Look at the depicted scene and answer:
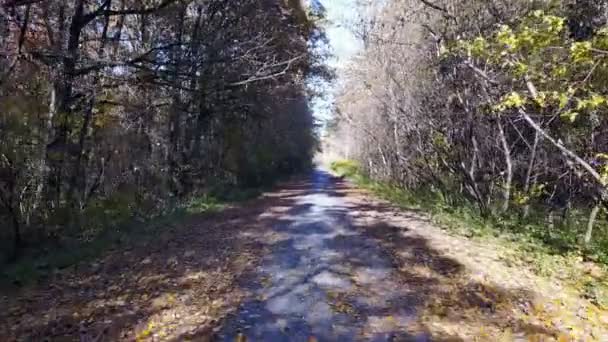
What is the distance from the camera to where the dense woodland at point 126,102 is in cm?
798

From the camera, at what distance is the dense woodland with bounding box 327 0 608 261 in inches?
237

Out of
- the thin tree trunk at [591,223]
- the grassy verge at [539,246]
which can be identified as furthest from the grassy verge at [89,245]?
the thin tree trunk at [591,223]

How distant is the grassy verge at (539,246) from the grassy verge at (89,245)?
22.2 feet

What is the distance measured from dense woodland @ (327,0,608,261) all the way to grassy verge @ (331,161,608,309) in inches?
3.8

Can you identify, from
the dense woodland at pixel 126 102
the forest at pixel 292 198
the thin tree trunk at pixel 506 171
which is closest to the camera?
the forest at pixel 292 198

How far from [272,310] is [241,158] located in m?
15.3

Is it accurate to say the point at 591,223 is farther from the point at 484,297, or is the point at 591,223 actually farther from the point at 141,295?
the point at 141,295

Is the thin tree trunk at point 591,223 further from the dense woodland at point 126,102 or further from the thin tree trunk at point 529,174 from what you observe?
the dense woodland at point 126,102

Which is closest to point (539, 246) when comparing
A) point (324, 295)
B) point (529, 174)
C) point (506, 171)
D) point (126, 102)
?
point (529, 174)

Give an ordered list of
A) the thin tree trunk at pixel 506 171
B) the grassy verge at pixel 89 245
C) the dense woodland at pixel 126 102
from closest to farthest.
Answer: the grassy verge at pixel 89 245 → the dense woodland at pixel 126 102 → the thin tree trunk at pixel 506 171

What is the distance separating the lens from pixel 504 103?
5.91 m

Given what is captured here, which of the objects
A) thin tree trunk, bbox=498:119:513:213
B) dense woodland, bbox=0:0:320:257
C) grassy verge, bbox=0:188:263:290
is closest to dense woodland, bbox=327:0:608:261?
thin tree trunk, bbox=498:119:513:213

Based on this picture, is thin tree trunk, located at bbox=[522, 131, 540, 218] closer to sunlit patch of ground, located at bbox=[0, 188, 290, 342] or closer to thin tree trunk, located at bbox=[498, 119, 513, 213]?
thin tree trunk, located at bbox=[498, 119, 513, 213]

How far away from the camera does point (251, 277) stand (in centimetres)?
704
